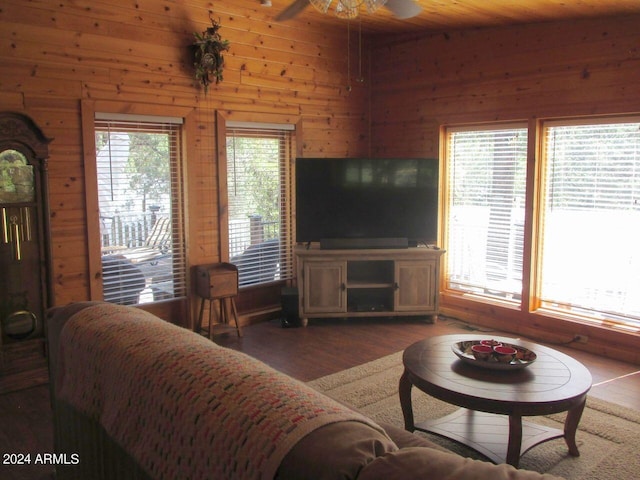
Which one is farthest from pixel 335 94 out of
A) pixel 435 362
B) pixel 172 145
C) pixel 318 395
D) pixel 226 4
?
pixel 318 395

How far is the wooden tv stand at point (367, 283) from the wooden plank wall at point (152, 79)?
96cm

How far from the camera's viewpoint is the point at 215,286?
16.2 ft

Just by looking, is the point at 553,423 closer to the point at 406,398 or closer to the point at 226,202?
the point at 406,398

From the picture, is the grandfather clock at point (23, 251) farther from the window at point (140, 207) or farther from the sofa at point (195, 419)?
the sofa at point (195, 419)

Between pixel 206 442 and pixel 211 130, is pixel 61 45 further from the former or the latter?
pixel 206 442

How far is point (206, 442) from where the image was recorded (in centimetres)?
149

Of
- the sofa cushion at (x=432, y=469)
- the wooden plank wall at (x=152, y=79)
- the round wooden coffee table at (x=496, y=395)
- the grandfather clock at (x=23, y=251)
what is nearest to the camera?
the sofa cushion at (x=432, y=469)

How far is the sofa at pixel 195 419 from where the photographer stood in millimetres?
1268

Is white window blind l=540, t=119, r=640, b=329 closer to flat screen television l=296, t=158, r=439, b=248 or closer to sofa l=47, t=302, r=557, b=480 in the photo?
flat screen television l=296, t=158, r=439, b=248

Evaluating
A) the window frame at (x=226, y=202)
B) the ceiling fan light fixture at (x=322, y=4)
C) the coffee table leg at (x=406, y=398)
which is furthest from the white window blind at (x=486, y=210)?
the ceiling fan light fixture at (x=322, y=4)

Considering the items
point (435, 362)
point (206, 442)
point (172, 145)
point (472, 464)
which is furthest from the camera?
point (172, 145)

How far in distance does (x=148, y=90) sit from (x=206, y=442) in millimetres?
3841

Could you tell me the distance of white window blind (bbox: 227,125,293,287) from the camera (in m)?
5.48

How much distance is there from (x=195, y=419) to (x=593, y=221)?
4.21 m
